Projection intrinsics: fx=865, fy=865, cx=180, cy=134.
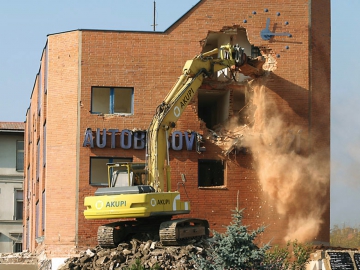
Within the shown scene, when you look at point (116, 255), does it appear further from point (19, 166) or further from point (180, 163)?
point (19, 166)

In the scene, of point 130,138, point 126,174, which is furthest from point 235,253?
point 130,138

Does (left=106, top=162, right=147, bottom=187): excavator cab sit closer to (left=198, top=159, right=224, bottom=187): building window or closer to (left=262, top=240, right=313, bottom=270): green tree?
(left=262, top=240, right=313, bottom=270): green tree

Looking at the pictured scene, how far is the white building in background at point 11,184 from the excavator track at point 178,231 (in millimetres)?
39178

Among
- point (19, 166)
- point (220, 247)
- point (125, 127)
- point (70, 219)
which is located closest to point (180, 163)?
point (125, 127)

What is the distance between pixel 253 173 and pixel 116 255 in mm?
9990

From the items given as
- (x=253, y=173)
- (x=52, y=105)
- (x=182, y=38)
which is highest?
(x=182, y=38)

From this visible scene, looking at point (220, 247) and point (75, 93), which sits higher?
point (75, 93)

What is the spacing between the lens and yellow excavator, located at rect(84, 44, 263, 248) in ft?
102

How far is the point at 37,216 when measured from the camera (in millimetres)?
45750

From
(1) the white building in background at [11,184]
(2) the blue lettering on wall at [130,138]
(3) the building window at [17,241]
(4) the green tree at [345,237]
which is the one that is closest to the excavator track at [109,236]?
(2) the blue lettering on wall at [130,138]

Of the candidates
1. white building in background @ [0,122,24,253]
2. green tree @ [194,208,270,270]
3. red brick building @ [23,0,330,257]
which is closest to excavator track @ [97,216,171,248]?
red brick building @ [23,0,330,257]

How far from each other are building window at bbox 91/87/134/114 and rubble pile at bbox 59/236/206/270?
26.7ft

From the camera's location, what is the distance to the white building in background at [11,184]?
70.1m

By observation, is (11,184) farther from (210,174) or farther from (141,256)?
(141,256)
